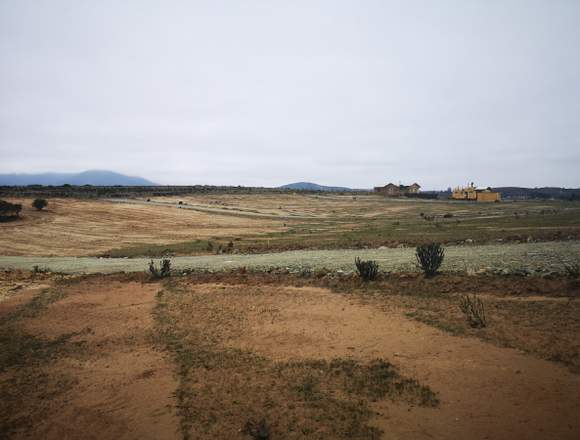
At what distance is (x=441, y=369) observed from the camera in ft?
22.3

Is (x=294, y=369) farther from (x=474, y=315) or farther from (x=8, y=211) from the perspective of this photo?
(x=8, y=211)

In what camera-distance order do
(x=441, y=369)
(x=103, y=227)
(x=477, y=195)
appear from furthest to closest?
(x=477, y=195) < (x=103, y=227) < (x=441, y=369)

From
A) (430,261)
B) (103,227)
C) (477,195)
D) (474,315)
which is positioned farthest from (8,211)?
(477,195)

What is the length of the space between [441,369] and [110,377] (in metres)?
6.86

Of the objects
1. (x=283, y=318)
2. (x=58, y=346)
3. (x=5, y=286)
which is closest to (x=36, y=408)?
(x=58, y=346)

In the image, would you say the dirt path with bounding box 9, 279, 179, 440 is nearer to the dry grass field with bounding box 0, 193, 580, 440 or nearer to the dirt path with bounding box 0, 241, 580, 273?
the dry grass field with bounding box 0, 193, 580, 440

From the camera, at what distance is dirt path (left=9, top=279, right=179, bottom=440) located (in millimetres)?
5691

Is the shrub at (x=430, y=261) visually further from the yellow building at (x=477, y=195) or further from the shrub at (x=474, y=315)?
the yellow building at (x=477, y=195)

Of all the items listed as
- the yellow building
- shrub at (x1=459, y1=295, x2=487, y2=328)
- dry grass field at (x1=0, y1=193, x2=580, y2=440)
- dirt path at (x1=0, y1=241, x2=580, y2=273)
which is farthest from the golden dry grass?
the yellow building

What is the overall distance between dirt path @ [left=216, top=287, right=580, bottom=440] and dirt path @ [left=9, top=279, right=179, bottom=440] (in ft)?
7.73

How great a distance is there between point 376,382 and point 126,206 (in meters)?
56.1

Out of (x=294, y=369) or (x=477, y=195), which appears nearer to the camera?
(x=294, y=369)

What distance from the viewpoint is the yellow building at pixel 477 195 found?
94875 mm

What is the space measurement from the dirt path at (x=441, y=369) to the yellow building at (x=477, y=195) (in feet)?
327
